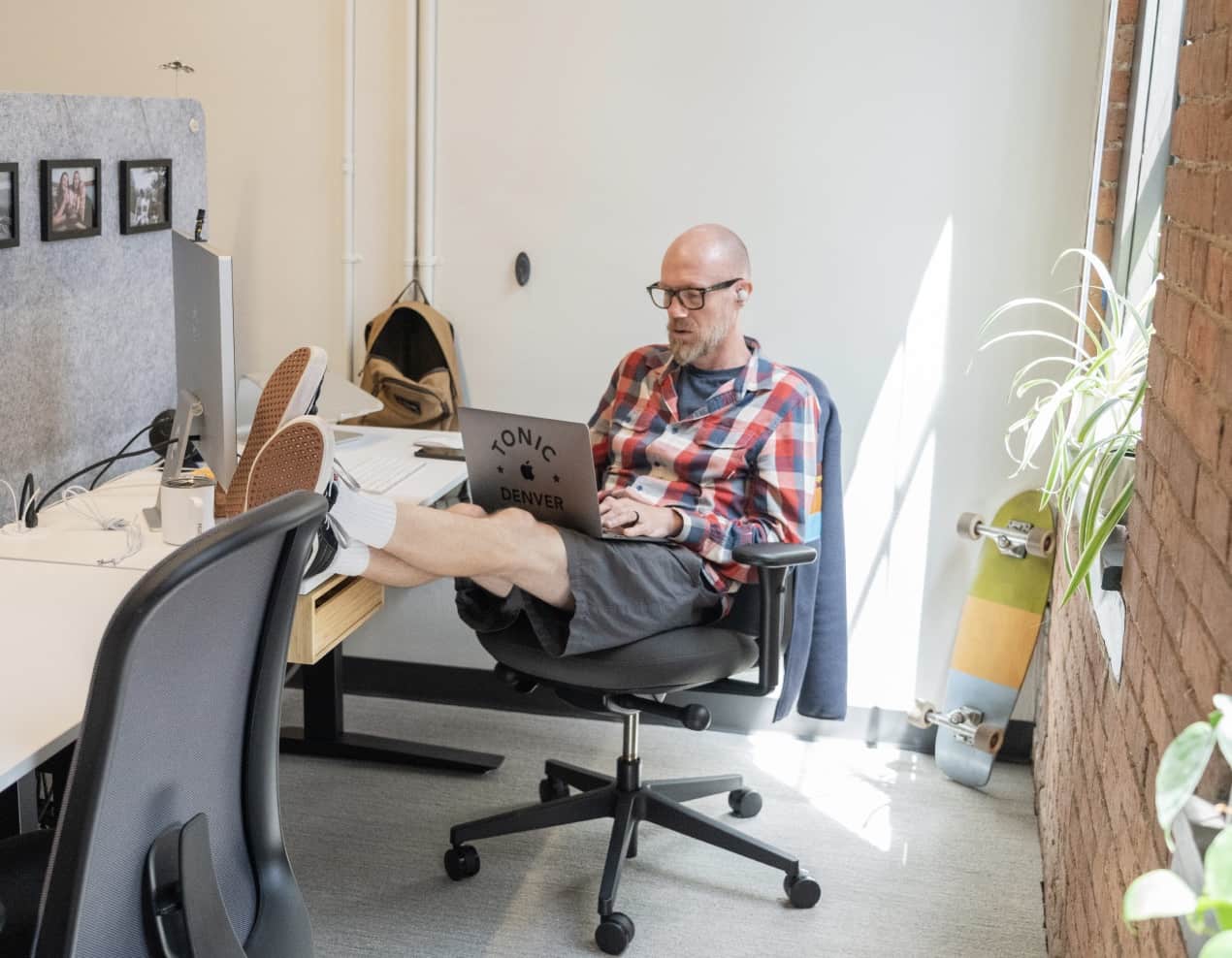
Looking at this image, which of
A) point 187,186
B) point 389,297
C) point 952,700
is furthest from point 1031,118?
point 187,186

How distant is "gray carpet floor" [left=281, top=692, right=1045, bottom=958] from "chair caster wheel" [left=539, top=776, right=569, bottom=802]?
7 centimetres

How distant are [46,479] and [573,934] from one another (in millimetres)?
1194

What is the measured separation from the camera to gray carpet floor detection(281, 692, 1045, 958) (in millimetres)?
2248

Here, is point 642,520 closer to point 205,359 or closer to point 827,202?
point 205,359

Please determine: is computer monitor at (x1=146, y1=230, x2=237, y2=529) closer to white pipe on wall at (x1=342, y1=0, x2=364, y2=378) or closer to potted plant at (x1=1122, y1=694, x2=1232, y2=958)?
white pipe on wall at (x1=342, y1=0, x2=364, y2=378)

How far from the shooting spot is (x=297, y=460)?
1.86m

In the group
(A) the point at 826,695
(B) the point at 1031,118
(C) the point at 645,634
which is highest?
(B) the point at 1031,118

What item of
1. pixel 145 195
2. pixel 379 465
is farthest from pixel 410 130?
pixel 379 465

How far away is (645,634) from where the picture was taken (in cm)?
229

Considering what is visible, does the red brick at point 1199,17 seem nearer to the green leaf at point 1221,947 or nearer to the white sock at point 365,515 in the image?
the green leaf at point 1221,947

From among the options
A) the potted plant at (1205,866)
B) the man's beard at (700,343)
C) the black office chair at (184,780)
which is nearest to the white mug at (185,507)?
A: the black office chair at (184,780)

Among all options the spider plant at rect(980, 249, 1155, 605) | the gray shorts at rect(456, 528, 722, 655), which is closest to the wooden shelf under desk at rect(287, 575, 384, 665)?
the gray shorts at rect(456, 528, 722, 655)

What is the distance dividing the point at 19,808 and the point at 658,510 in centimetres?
116

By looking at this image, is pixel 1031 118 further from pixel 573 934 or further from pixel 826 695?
pixel 573 934
